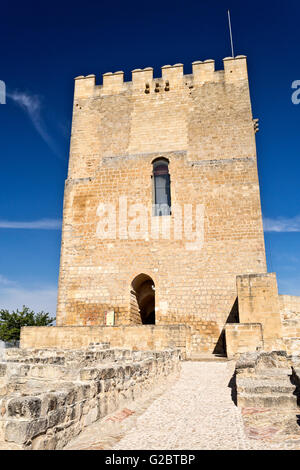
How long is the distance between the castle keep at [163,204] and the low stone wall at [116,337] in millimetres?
107

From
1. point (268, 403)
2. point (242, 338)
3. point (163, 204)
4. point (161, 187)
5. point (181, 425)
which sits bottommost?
point (181, 425)

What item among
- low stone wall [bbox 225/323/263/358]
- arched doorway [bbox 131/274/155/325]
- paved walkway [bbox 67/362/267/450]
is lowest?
paved walkway [bbox 67/362/267/450]

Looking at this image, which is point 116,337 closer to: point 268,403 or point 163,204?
point 163,204

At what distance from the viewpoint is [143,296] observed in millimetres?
15266

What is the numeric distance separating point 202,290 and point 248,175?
4583 mm

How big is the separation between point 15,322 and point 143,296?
12.8 meters

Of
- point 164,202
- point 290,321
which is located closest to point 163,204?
point 164,202

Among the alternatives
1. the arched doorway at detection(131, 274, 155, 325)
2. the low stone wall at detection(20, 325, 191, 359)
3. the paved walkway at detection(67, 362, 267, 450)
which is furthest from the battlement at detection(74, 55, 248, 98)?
the paved walkway at detection(67, 362, 267, 450)

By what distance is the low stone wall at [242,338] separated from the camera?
9172 mm

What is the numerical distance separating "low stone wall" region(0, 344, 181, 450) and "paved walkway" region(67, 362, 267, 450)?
18 cm

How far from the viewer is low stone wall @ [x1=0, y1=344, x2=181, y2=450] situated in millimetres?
2672

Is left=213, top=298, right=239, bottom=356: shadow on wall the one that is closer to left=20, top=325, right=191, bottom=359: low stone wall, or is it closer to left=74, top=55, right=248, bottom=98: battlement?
left=20, top=325, right=191, bottom=359: low stone wall
